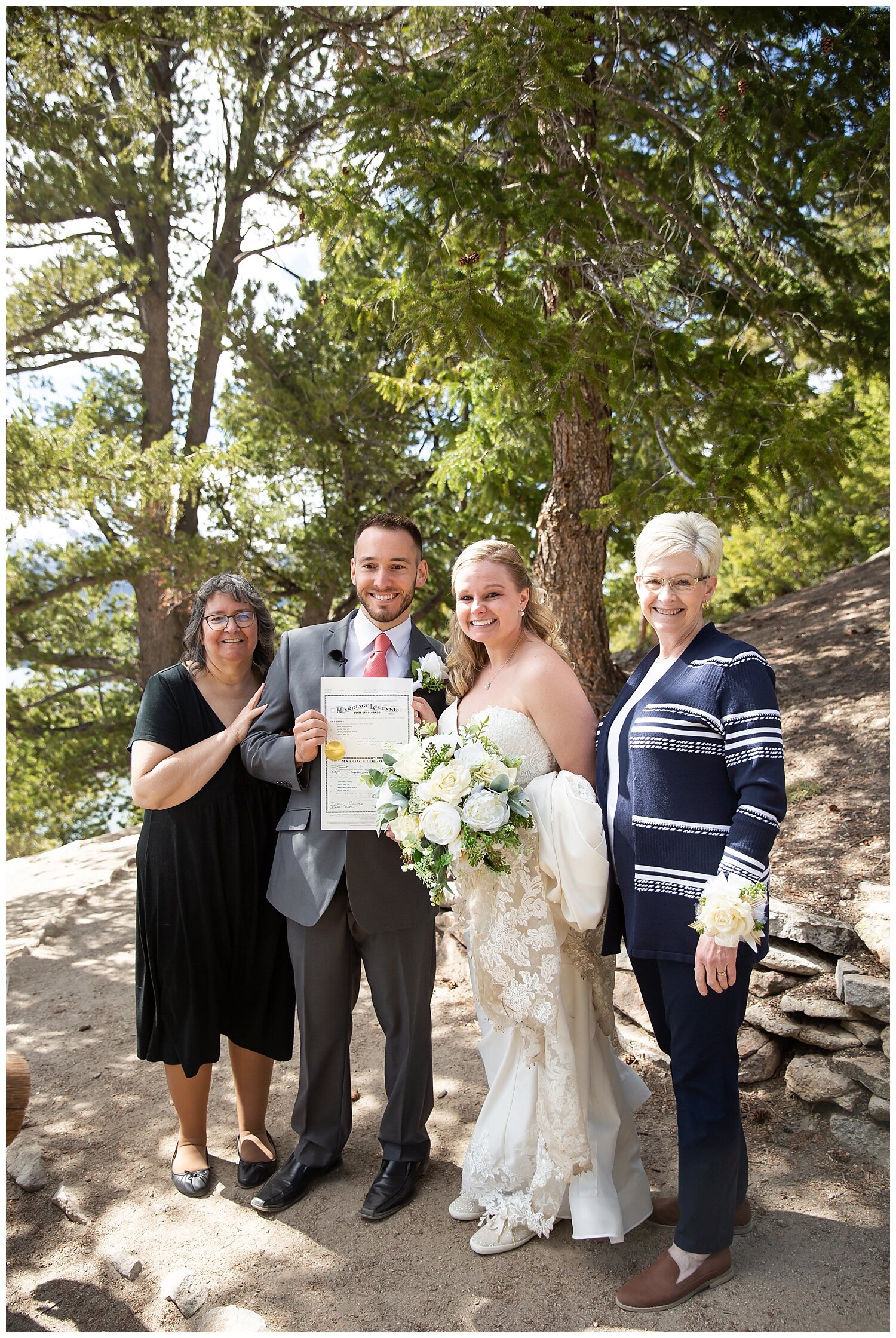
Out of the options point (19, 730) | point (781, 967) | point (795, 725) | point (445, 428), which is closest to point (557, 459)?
point (795, 725)

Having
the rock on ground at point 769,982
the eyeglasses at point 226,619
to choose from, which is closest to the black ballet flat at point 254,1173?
the eyeglasses at point 226,619

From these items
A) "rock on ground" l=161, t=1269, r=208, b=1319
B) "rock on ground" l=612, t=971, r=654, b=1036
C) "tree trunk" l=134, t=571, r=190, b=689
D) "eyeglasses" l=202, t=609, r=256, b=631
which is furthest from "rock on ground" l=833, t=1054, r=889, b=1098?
"tree trunk" l=134, t=571, r=190, b=689

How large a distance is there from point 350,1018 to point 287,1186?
2.33 feet

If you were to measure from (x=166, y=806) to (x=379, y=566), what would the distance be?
1.28 metres

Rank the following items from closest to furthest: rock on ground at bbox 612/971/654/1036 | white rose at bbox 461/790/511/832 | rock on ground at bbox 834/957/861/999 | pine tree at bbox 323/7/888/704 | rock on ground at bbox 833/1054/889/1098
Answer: white rose at bbox 461/790/511/832, rock on ground at bbox 833/1054/889/1098, rock on ground at bbox 834/957/861/999, rock on ground at bbox 612/971/654/1036, pine tree at bbox 323/7/888/704

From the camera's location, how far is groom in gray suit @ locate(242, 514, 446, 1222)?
11.3ft

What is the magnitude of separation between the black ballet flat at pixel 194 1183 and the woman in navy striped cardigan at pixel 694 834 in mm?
1768

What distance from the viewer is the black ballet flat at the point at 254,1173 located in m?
3.73

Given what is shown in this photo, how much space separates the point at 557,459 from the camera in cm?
726

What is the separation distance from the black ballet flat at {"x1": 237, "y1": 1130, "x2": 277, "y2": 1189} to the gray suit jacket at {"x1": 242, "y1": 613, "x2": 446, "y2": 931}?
3.76 ft

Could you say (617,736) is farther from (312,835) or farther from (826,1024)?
(826,1024)

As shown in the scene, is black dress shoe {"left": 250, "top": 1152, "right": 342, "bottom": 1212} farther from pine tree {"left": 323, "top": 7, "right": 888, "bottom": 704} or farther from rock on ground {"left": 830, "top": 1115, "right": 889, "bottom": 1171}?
pine tree {"left": 323, "top": 7, "right": 888, "bottom": 704}

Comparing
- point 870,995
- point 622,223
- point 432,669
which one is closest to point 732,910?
point 432,669

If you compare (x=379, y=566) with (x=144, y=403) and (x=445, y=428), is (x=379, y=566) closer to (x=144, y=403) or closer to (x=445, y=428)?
(x=445, y=428)
